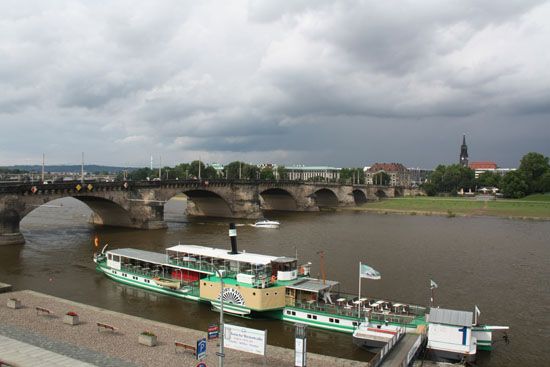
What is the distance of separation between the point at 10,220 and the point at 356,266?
129 feet

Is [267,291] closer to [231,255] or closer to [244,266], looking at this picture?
[244,266]

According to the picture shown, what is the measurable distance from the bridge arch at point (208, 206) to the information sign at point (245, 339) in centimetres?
7740

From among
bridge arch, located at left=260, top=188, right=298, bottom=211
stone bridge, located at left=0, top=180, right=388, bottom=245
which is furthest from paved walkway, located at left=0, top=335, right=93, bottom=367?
bridge arch, located at left=260, top=188, right=298, bottom=211

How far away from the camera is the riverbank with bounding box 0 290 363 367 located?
70.4ft

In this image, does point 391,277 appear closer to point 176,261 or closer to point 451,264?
point 451,264

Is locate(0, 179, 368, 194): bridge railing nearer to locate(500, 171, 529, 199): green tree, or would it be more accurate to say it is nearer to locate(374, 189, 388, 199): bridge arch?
locate(374, 189, 388, 199): bridge arch

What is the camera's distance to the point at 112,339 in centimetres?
2388

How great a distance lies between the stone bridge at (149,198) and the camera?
56.8 meters

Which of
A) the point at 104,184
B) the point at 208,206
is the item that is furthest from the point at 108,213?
the point at 208,206

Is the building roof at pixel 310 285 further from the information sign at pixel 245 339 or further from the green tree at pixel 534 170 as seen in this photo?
the green tree at pixel 534 170

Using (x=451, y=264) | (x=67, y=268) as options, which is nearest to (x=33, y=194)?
(x=67, y=268)

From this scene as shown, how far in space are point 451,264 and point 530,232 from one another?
35.6 metres

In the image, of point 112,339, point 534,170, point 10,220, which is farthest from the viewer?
point 534,170

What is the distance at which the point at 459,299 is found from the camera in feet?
115
